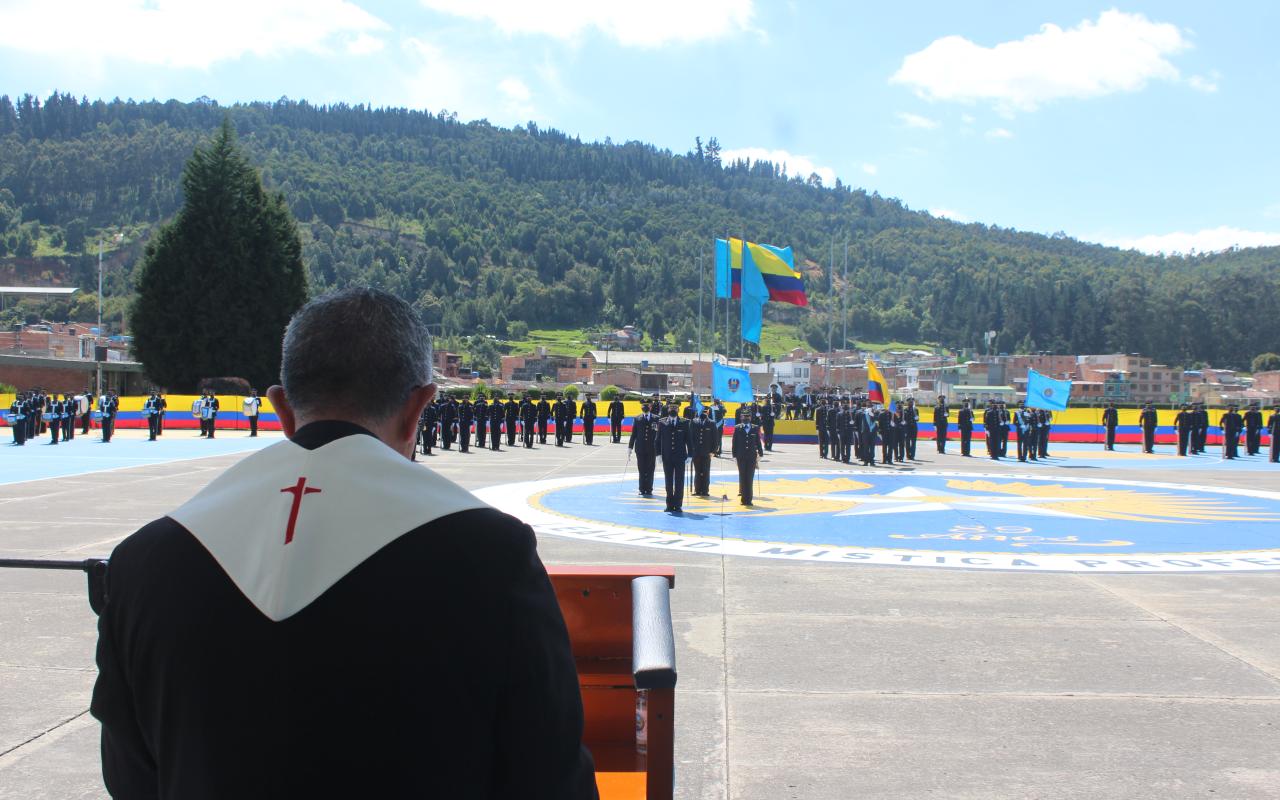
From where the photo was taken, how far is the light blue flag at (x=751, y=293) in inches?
1063

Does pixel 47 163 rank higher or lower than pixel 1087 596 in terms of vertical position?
higher

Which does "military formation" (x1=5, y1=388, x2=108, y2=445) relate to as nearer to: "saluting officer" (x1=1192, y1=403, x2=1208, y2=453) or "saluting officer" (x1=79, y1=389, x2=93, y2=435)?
"saluting officer" (x1=79, y1=389, x2=93, y2=435)

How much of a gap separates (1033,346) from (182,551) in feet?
520

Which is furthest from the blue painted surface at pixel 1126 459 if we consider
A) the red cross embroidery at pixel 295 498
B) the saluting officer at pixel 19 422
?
the saluting officer at pixel 19 422

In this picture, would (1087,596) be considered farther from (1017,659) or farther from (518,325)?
(518,325)

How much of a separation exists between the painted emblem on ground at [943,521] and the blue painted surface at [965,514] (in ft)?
0.09

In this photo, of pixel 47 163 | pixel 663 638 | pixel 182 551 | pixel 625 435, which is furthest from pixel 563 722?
pixel 47 163

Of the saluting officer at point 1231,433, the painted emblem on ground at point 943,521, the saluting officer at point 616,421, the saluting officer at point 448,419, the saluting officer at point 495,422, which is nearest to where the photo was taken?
the painted emblem on ground at point 943,521

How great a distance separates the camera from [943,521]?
14.7 m

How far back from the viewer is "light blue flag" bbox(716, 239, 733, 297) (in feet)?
95.9

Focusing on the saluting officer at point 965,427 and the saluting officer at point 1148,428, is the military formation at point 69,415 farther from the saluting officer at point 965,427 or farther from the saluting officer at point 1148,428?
the saluting officer at point 1148,428

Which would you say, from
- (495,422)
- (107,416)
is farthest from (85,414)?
(495,422)

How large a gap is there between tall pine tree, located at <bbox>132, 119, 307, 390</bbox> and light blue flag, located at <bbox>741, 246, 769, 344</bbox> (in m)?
30.6

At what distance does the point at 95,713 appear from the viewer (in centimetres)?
173
